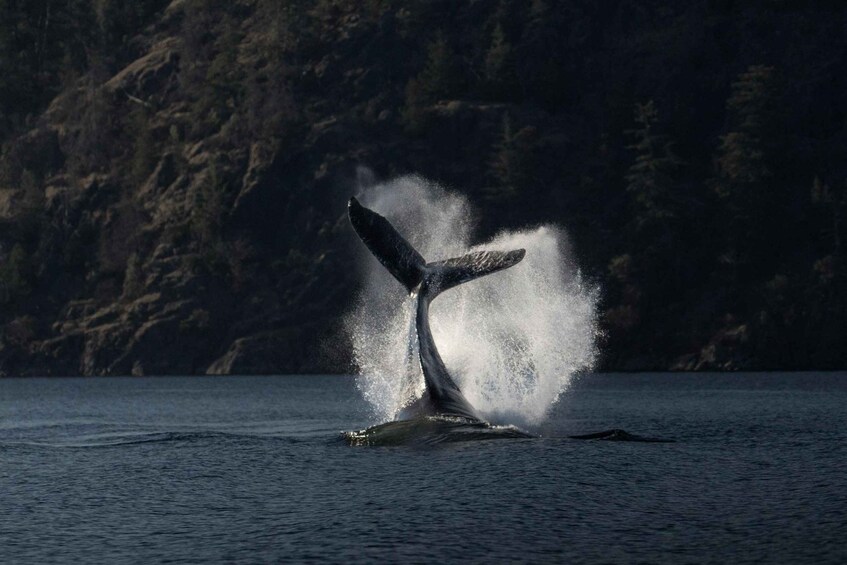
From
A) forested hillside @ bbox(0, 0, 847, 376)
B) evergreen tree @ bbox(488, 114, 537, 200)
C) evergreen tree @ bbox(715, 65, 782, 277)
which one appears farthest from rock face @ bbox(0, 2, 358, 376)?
evergreen tree @ bbox(715, 65, 782, 277)

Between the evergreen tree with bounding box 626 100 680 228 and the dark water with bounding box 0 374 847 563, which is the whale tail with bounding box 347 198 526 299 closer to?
the dark water with bounding box 0 374 847 563

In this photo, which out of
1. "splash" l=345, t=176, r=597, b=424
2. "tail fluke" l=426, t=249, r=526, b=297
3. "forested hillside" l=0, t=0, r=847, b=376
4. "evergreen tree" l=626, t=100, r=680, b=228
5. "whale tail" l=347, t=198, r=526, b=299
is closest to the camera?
"tail fluke" l=426, t=249, r=526, b=297

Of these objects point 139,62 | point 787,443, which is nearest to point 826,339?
point 787,443

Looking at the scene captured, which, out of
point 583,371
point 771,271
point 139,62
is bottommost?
point 583,371

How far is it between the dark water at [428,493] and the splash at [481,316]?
4247mm

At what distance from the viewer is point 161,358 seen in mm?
131500

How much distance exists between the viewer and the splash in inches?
2414

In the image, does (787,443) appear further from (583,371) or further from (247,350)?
(247,350)

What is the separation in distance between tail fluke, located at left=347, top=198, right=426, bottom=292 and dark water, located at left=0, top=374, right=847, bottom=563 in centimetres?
569

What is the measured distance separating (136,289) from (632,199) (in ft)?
166

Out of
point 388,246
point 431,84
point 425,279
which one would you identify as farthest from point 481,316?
point 431,84

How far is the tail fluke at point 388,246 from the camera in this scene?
1662 inches

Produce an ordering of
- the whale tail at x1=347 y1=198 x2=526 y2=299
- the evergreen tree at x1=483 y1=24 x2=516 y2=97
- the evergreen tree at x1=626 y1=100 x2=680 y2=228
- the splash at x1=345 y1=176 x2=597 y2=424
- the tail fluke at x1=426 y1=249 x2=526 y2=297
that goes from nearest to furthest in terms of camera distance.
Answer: the tail fluke at x1=426 y1=249 x2=526 y2=297, the whale tail at x1=347 y1=198 x2=526 y2=299, the splash at x1=345 y1=176 x2=597 y2=424, the evergreen tree at x1=626 y1=100 x2=680 y2=228, the evergreen tree at x1=483 y1=24 x2=516 y2=97

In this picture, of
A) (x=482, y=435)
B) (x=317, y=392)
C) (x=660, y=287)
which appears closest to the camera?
(x=482, y=435)
